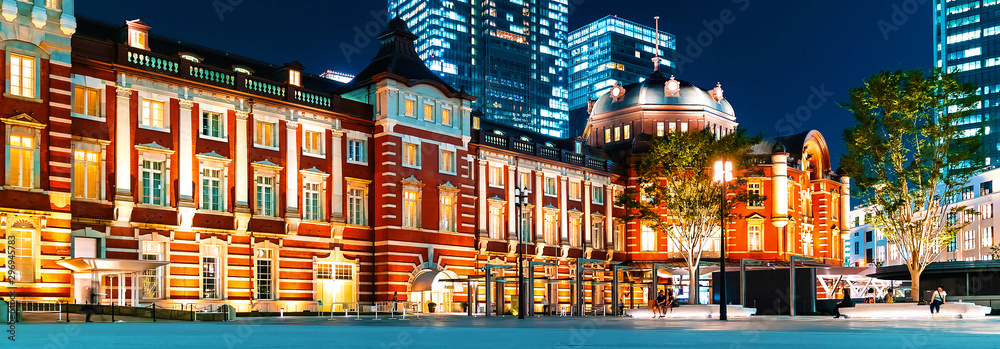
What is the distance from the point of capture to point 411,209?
55.9 m

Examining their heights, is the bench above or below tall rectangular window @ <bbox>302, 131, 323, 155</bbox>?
below

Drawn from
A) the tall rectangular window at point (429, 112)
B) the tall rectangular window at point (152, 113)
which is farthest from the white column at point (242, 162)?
the tall rectangular window at point (429, 112)

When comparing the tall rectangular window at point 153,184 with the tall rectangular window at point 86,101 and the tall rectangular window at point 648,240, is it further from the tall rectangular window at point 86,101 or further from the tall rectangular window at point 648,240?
the tall rectangular window at point 648,240

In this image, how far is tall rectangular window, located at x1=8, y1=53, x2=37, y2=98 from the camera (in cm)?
3950

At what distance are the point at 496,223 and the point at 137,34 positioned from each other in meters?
26.1

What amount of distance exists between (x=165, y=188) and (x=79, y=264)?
23.5ft

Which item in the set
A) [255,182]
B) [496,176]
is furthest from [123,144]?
[496,176]

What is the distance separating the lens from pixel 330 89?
5819cm

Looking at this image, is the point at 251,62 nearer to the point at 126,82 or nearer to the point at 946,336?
the point at 126,82

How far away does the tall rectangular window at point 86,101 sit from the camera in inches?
1694

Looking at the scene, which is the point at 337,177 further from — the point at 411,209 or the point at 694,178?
the point at 694,178

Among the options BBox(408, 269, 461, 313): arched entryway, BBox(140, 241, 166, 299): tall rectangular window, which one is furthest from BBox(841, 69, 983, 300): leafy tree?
BBox(140, 241, 166, 299): tall rectangular window

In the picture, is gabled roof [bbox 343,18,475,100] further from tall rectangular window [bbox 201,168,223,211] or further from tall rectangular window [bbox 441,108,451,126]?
tall rectangular window [bbox 201,168,223,211]

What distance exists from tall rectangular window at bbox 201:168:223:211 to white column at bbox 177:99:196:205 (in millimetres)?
860
